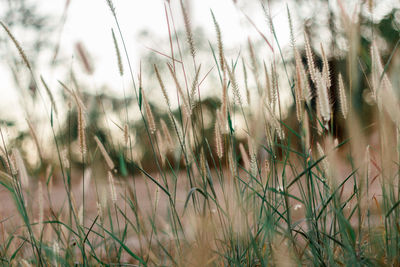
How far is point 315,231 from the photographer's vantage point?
76cm

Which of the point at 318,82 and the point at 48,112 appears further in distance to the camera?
the point at 48,112

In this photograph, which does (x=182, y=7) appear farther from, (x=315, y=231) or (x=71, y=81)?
(x=315, y=231)

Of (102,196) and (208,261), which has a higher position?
(102,196)

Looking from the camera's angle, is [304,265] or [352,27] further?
[304,265]

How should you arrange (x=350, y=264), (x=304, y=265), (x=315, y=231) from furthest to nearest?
(x=304, y=265) < (x=315, y=231) < (x=350, y=264)

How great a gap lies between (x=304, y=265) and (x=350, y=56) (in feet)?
1.55

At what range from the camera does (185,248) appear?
89cm

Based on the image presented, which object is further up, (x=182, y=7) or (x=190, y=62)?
(x=182, y=7)

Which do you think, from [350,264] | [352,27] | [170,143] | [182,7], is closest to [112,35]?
[182,7]

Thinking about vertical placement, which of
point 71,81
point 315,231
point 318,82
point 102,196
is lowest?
point 315,231

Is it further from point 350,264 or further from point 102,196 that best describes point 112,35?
point 350,264

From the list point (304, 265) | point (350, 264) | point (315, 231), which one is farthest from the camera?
point (304, 265)

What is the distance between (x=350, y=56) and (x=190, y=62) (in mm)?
381

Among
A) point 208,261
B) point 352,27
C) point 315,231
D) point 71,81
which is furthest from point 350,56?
point 71,81
